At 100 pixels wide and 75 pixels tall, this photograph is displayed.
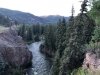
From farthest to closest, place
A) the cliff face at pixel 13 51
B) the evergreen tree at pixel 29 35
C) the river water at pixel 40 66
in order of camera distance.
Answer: the evergreen tree at pixel 29 35 < the cliff face at pixel 13 51 < the river water at pixel 40 66

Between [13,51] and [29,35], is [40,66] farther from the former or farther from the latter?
[29,35]

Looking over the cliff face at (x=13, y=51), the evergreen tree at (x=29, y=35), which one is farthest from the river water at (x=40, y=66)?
the evergreen tree at (x=29, y=35)

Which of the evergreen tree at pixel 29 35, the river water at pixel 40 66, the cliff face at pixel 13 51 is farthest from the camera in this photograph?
the evergreen tree at pixel 29 35

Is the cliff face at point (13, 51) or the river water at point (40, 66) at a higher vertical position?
the cliff face at point (13, 51)

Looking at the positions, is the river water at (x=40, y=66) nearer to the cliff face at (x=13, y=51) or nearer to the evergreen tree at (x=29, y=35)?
the cliff face at (x=13, y=51)

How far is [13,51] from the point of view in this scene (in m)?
64.4

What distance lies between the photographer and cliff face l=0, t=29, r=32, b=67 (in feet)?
202

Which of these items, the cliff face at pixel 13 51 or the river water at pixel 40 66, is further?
the cliff face at pixel 13 51

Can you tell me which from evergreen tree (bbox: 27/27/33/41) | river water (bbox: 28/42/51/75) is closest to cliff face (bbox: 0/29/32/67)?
river water (bbox: 28/42/51/75)

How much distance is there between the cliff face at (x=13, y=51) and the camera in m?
61.5

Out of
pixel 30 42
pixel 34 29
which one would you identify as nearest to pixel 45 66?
pixel 30 42

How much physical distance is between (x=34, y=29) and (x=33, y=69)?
81640 mm

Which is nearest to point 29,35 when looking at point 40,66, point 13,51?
point 40,66

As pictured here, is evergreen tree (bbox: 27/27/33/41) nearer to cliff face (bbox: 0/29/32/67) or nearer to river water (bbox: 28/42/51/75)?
river water (bbox: 28/42/51/75)
